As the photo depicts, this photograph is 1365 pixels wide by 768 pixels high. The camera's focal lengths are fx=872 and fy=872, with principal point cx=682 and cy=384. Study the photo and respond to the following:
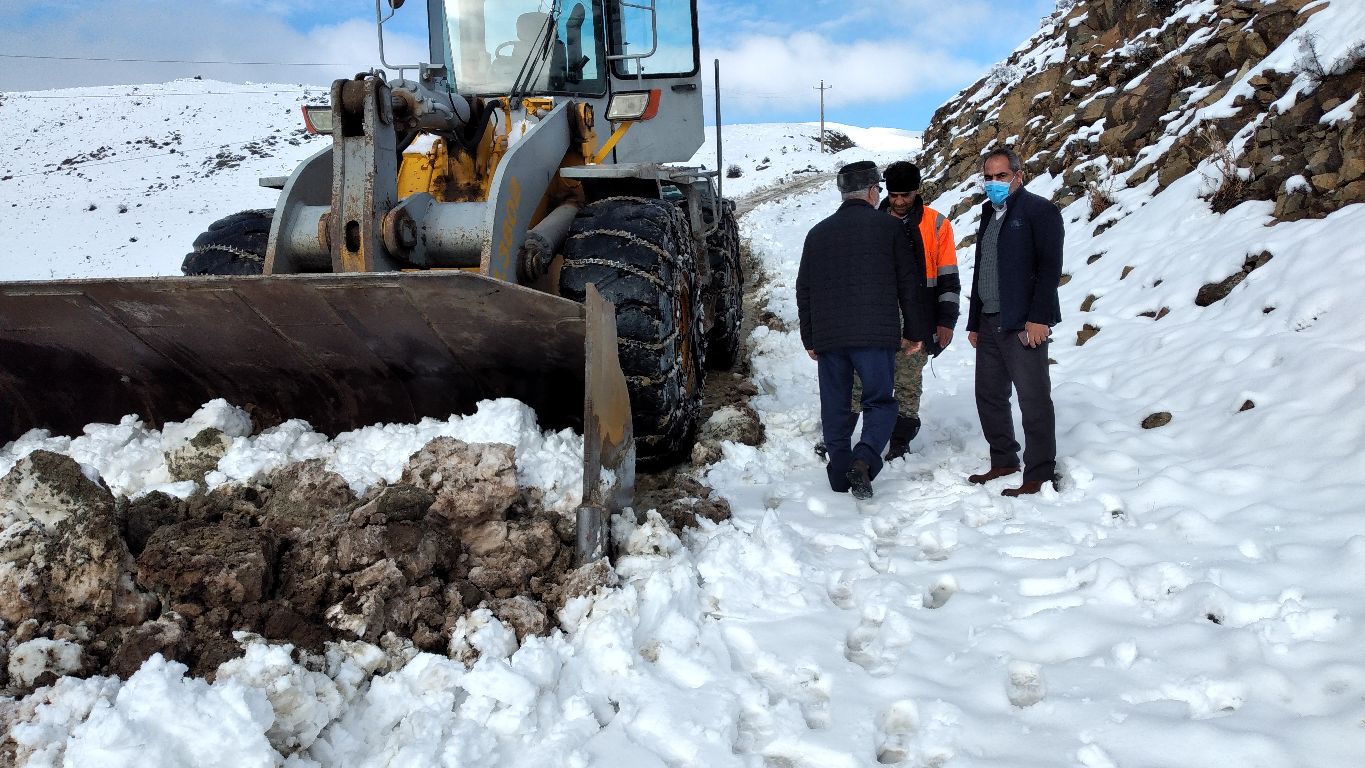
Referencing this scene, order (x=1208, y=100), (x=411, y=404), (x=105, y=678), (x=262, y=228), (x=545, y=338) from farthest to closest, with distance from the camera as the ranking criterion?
(x=1208, y=100) < (x=262, y=228) < (x=411, y=404) < (x=545, y=338) < (x=105, y=678)

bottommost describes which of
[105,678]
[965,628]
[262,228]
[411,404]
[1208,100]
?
[965,628]

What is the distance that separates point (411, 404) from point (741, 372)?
338cm

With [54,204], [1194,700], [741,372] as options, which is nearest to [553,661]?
[1194,700]

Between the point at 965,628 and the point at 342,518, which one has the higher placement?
the point at 342,518

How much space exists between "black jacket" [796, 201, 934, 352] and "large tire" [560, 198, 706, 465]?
72cm

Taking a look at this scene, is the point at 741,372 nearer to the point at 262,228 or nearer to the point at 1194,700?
the point at 262,228

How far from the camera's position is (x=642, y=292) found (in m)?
3.72

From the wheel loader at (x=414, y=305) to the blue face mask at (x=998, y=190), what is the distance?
151 centimetres

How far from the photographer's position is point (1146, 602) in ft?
9.20

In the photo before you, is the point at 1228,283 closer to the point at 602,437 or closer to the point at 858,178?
the point at 858,178

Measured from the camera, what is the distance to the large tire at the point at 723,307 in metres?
6.52

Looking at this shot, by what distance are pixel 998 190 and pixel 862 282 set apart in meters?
0.74

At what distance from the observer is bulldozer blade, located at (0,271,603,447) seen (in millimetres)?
3162

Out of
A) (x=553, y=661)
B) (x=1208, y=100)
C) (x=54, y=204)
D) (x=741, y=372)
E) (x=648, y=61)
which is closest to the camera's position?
(x=553, y=661)
